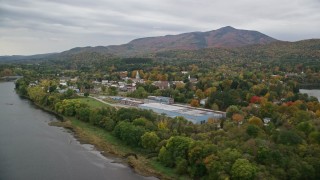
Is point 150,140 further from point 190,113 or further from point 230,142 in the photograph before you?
point 190,113

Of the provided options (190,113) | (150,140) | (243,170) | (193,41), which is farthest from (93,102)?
(193,41)

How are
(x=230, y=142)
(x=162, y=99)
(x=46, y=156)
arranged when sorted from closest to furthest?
(x=230, y=142) < (x=46, y=156) < (x=162, y=99)

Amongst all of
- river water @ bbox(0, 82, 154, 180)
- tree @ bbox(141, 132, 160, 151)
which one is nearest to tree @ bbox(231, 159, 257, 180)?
river water @ bbox(0, 82, 154, 180)

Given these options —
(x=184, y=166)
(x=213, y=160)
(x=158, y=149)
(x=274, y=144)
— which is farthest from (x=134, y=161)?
(x=274, y=144)

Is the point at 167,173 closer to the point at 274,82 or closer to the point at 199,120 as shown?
the point at 199,120

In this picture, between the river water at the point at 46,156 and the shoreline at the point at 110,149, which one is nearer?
the river water at the point at 46,156

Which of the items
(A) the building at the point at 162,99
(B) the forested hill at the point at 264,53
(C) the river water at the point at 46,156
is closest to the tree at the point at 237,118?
(C) the river water at the point at 46,156

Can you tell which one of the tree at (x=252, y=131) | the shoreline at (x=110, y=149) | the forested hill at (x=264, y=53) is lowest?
the shoreline at (x=110, y=149)

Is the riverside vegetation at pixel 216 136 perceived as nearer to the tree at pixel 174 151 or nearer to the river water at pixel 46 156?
the tree at pixel 174 151
